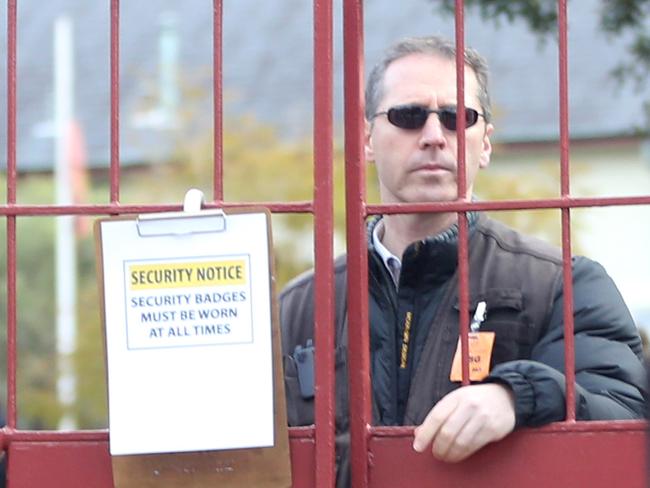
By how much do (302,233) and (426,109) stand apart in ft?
38.8

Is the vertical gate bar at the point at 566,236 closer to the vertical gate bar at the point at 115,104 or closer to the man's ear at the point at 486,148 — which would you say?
the man's ear at the point at 486,148

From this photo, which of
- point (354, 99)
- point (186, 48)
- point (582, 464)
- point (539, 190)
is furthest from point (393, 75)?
point (186, 48)

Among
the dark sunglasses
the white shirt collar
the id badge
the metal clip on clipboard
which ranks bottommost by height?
the id badge

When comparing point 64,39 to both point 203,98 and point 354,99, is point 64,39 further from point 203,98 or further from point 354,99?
point 354,99

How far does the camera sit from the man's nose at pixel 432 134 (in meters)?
3.19

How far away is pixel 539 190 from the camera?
16.0m

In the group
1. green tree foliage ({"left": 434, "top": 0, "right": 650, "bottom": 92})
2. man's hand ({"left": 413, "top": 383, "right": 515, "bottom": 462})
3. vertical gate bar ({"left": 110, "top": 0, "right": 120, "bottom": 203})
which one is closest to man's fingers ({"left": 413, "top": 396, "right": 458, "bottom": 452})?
man's hand ({"left": 413, "top": 383, "right": 515, "bottom": 462})

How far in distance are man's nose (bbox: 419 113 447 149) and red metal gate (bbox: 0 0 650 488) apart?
0.24m

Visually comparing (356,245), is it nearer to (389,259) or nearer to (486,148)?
(389,259)

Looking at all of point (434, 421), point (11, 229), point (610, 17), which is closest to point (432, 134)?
point (434, 421)

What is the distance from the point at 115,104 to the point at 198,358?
51 cm

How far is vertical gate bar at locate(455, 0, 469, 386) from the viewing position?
2.89 meters

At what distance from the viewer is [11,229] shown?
9.71 ft

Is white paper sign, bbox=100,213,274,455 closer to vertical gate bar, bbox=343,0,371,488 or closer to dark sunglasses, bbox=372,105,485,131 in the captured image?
vertical gate bar, bbox=343,0,371,488
